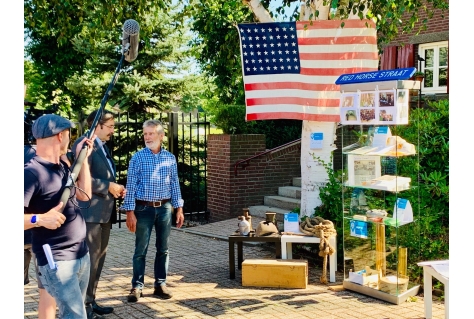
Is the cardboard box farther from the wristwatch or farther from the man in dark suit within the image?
the wristwatch

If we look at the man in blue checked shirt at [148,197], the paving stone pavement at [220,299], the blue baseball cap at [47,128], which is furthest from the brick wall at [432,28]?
the blue baseball cap at [47,128]

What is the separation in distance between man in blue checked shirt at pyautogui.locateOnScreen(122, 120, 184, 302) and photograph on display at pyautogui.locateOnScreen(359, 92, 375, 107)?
2.27 meters

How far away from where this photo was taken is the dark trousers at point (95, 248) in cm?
593

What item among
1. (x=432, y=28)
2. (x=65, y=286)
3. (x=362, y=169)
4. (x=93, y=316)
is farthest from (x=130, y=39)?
(x=432, y=28)

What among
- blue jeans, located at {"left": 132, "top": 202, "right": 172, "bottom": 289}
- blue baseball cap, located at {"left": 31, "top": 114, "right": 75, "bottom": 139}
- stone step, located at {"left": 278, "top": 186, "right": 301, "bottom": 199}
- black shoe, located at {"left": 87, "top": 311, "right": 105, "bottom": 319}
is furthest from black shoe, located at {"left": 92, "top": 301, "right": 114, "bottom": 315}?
stone step, located at {"left": 278, "top": 186, "right": 301, "bottom": 199}

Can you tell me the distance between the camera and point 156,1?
10.8 meters

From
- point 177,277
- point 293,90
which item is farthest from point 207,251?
point 293,90

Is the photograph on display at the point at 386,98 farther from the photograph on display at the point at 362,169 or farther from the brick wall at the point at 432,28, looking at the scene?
the brick wall at the point at 432,28

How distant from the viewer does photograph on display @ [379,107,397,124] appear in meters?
6.79

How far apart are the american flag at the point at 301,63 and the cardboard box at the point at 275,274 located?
2441 mm

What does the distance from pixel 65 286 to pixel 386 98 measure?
414 centimetres

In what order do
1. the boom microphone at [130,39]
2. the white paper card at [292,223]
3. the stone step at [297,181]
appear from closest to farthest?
the boom microphone at [130,39] → the white paper card at [292,223] → the stone step at [297,181]

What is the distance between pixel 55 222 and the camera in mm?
4090

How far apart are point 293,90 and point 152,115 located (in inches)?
276
